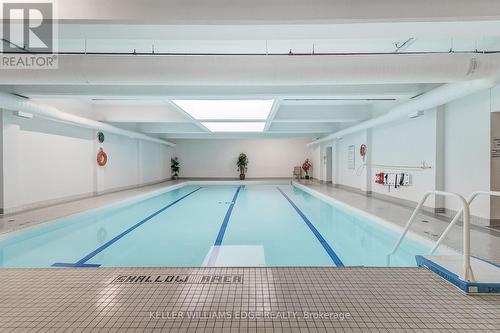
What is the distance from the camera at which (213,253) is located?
388cm

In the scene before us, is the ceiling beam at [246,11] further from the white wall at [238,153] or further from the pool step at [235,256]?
the white wall at [238,153]

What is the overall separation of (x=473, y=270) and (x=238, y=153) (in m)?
15.4

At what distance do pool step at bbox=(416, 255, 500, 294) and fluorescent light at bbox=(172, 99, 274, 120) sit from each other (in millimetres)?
4063

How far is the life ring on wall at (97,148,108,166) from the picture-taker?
879 cm

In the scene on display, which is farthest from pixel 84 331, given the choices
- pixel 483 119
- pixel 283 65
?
pixel 483 119

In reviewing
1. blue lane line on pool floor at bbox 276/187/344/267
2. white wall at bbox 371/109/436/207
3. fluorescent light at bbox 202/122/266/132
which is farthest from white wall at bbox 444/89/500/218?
fluorescent light at bbox 202/122/266/132

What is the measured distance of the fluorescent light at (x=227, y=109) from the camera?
5.84 meters

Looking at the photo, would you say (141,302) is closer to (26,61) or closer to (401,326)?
(401,326)

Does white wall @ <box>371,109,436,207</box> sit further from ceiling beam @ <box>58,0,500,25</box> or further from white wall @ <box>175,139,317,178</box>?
white wall @ <box>175,139,317,178</box>

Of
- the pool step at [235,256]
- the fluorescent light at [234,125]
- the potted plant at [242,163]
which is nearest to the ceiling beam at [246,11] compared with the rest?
the pool step at [235,256]

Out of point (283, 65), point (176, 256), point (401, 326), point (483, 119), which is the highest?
point (283, 65)

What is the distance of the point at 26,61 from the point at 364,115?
791cm

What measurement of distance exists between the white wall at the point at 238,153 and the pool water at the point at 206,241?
10508 mm

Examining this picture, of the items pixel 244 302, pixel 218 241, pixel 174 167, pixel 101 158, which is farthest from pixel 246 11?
pixel 174 167
